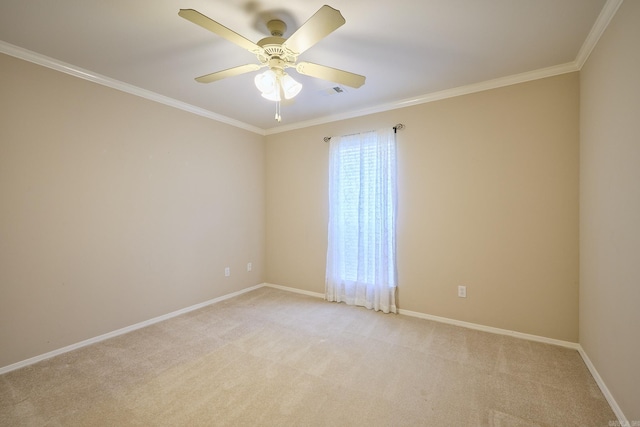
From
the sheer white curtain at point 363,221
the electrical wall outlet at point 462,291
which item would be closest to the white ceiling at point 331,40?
the sheer white curtain at point 363,221

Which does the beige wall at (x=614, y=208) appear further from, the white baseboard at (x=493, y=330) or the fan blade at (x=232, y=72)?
the fan blade at (x=232, y=72)

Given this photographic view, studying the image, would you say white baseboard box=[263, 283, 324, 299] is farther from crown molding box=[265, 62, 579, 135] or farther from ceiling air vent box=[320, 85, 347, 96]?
ceiling air vent box=[320, 85, 347, 96]

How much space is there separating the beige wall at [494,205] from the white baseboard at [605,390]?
0.78 ft

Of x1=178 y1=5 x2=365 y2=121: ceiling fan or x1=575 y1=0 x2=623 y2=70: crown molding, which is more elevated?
x1=575 y1=0 x2=623 y2=70: crown molding

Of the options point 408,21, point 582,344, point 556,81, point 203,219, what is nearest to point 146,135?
point 203,219

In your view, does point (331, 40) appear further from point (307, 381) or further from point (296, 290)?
point (296, 290)

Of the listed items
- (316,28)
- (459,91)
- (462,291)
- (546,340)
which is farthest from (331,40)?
(546,340)

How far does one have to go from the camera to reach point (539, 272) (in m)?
2.51

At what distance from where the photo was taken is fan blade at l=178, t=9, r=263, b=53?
4.25ft

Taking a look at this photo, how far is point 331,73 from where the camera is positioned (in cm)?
186

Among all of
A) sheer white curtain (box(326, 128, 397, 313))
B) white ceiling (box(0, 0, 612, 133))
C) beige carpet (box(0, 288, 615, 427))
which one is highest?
white ceiling (box(0, 0, 612, 133))

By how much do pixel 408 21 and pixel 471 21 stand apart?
1.40 ft

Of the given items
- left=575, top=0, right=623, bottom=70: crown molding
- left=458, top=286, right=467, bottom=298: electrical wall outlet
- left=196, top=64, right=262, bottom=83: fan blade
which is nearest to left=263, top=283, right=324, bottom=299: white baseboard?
left=458, top=286, right=467, bottom=298: electrical wall outlet

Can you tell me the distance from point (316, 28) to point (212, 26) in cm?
55
